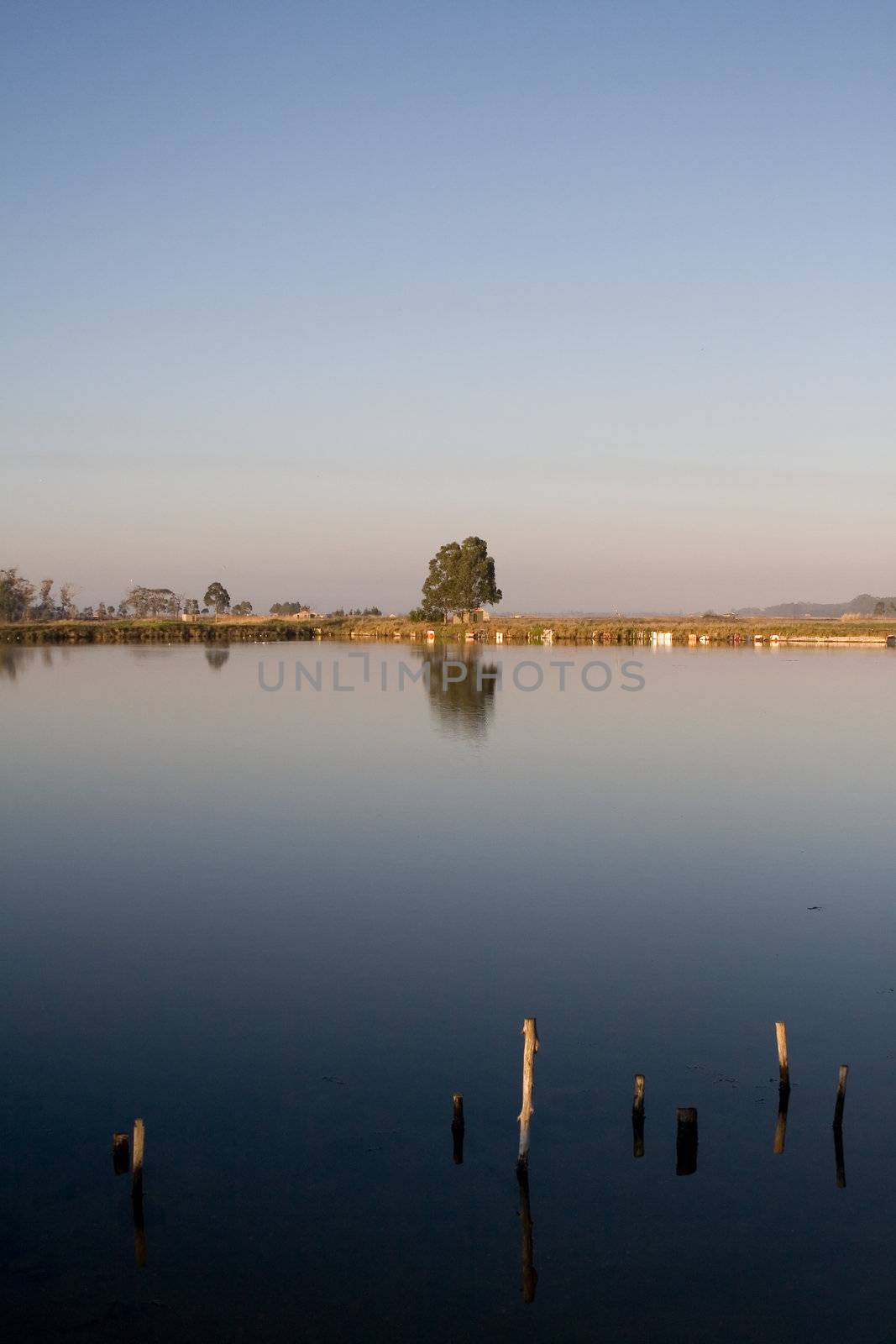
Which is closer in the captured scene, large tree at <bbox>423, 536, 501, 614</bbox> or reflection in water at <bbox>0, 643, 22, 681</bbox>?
reflection in water at <bbox>0, 643, 22, 681</bbox>

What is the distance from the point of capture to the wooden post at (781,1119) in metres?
10.5

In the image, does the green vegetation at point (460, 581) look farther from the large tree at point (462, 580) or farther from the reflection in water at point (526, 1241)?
the reflection in water at point (526, 1241)

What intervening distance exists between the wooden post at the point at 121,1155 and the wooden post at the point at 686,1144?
480 centimetres

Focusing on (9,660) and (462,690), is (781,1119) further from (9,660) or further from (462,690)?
(9,660)

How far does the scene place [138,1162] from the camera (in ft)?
30.1

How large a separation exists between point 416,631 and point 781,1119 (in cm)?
11191

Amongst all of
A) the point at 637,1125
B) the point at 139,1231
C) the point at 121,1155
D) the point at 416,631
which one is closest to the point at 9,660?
the point at 416,631

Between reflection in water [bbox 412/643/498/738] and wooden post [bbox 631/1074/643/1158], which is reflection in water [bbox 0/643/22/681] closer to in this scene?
reflection in water [bbox 412/643/498/738]

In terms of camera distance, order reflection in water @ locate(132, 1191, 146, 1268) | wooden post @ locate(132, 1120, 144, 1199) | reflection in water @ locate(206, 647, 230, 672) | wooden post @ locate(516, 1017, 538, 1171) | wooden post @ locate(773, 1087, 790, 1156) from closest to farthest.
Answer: reflection in water @ locate(132, 1191, 146, 1268)
wooden post @ locate(132, 1120, 144, 1199)
wooden post @ locate(516, 1017, 538, 1171)
wooden post @ locate(773, 1087, 790, 1156)
reflection in water @ locate(206, 647, 230, 672)

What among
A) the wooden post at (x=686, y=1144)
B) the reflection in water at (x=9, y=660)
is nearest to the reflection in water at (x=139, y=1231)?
the wooden post at (x=686, y=1144)

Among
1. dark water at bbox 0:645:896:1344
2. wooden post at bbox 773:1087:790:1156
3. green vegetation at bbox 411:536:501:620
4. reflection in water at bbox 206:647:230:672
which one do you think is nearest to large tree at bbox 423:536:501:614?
green vegetation at bbox 411:536:501:620

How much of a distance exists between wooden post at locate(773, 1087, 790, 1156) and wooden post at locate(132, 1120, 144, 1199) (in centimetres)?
561

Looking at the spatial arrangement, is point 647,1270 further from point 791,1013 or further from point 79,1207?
point 791,1013

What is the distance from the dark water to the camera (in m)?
8.63
